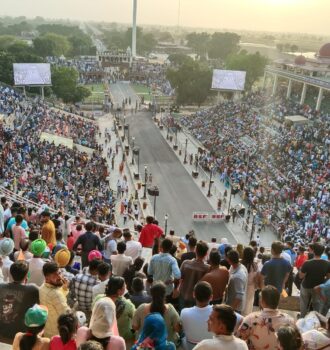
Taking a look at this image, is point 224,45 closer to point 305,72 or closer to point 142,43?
point 142,43

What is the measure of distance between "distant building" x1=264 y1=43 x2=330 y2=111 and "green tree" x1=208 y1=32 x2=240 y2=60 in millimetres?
A: 53592

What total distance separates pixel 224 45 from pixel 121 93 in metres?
46.1

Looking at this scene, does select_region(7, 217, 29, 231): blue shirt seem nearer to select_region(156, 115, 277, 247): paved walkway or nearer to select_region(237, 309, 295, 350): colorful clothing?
select_region(237, 309, 295, 350): colorful clothing

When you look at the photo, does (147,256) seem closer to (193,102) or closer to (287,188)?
(287,188)

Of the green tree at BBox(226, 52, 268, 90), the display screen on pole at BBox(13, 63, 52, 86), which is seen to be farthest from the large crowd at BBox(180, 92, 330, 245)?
the display screen on pole at BBox(13, 63, 52, 86)

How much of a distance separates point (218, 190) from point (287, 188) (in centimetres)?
514

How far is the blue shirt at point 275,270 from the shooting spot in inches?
276

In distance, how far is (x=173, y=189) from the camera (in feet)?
103

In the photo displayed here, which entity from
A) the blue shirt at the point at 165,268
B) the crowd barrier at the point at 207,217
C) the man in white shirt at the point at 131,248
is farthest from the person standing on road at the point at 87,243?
the crowd barrier at the point at 207,217

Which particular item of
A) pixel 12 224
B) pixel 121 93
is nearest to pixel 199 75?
pixel 121 93

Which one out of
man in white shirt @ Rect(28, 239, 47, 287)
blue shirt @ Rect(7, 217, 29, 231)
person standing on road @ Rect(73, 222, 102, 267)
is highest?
man in white shirt @ Rect(28, 239, 47, 287)

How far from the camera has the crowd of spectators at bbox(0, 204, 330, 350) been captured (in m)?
4.35

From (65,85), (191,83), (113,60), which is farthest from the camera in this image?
(113,60)

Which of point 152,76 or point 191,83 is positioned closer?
point 191,83
